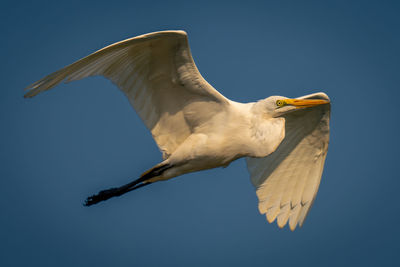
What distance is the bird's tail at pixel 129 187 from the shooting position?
870cm

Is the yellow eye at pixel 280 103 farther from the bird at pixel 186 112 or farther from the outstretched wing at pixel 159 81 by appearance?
the outstretched wing at pixel 159 81

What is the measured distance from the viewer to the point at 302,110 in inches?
375

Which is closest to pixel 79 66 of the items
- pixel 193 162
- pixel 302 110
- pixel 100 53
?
pixel 100 53

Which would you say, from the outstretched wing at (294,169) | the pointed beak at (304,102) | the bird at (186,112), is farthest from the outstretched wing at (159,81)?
the outstretched wing at (294,169)

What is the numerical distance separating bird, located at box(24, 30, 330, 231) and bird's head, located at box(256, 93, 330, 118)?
0.05 feet

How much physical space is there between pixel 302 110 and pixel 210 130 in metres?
1.91

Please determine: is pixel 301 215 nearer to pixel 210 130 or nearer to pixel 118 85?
pixel 210 130

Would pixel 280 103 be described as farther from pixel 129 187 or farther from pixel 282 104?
pixel 129 187

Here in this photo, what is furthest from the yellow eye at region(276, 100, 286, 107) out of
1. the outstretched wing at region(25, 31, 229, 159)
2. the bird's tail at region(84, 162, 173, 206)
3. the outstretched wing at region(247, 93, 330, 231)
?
the bird's tail at region(84, 162, 173, 206)

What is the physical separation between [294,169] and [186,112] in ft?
8.02

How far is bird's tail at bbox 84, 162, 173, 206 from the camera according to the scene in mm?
8695

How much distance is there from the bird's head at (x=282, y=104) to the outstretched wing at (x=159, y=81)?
604mm

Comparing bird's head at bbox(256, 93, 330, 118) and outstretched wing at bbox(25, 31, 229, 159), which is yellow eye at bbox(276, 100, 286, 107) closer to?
bird's head at bbox(256, 93, 330, 118)

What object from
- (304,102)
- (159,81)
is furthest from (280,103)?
(159,81)
